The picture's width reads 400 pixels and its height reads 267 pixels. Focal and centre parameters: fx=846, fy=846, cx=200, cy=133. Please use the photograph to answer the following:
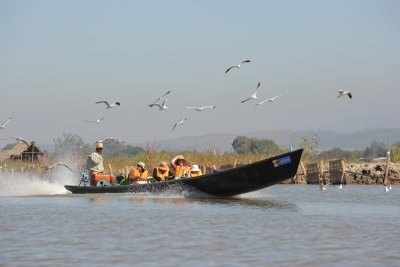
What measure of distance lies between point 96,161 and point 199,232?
449 inches

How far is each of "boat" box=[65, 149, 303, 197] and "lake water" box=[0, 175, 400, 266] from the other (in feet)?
1.28

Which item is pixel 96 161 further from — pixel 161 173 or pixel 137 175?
pixel 161 173

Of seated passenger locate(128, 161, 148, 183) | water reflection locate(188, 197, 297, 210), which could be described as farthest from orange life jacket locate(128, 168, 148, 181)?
water reflection locate(188, 197, 297, 210)

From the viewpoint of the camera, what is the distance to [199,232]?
1556 cm

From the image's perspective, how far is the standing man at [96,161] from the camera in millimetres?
26281

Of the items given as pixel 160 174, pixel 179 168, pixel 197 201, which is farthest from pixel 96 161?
pixel 197 201

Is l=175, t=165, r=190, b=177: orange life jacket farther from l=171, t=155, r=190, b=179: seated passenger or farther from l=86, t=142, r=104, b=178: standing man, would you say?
l=86, t=142, r=104, b=178: standing man

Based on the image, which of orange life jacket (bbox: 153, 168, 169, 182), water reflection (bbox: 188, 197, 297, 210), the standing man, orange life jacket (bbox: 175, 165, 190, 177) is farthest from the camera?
the standing man

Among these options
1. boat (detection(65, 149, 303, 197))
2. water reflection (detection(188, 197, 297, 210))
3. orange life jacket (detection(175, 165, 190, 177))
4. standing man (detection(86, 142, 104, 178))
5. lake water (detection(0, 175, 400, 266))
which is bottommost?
lake water (detection(0, 175, 400, 266))

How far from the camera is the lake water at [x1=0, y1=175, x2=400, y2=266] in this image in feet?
39.7

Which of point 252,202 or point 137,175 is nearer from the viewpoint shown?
point 252,202

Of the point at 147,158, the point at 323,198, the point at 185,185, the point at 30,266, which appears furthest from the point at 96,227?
the point at 147,158

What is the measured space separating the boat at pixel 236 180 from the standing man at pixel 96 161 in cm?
Result: 125

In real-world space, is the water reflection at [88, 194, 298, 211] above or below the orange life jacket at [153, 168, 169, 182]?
below
